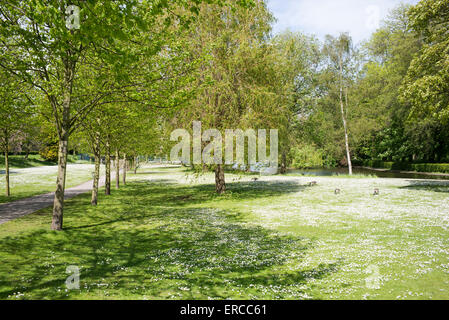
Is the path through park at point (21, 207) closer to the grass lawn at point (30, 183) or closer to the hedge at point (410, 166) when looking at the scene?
the grass lawn at point (30, 183)

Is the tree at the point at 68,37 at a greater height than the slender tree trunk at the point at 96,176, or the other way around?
the tree at the point at 68,37

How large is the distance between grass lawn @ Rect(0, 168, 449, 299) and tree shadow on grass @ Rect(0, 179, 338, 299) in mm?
31

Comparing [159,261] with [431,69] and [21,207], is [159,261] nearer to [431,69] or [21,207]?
[21,207]

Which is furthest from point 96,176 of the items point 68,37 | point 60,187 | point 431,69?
point 431,69

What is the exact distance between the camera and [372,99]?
67000mm

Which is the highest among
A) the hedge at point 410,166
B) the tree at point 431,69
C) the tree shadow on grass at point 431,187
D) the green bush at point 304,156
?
the tree at point 431,69

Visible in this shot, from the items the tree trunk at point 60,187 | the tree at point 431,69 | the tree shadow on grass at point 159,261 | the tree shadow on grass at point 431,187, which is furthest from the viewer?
the tree shadow on grass at point 431,187

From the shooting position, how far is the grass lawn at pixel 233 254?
735cm

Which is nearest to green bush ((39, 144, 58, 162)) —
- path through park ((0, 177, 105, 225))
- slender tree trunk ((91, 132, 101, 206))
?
path through park ((0, 177, 105, 225))

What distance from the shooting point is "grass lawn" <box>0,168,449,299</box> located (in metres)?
7.35

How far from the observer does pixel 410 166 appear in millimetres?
59125

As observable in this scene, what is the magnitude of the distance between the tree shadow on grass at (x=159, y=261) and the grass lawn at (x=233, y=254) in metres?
0.03

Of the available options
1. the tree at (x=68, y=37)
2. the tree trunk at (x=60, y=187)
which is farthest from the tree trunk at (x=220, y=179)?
the tree trunk at (x=60, y=187)
